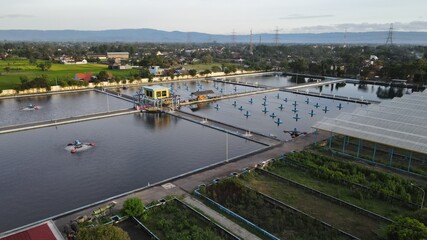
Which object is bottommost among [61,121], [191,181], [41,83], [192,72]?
[191,181]

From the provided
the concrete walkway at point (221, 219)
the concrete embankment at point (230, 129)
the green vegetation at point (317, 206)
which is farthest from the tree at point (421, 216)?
the concrete embankment at point (230, 129)

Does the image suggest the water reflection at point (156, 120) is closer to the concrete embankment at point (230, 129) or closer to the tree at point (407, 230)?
the concrete embankment at point (230, 129)

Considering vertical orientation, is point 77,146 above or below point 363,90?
below

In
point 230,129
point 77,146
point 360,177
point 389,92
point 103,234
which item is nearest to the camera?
point 103,234

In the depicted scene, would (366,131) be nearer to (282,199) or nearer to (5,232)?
(282,199)

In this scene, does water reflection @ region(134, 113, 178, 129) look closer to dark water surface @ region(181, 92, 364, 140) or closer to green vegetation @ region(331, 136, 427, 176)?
dark water surface @ region(181, 92, 364, 140)

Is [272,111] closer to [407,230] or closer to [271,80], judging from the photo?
[407,230]

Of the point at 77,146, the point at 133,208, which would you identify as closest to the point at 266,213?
the point at 133,208
